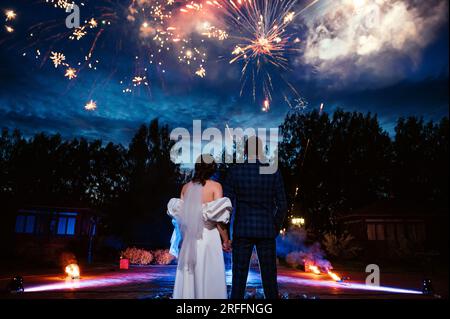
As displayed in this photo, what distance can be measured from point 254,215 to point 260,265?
605 mm

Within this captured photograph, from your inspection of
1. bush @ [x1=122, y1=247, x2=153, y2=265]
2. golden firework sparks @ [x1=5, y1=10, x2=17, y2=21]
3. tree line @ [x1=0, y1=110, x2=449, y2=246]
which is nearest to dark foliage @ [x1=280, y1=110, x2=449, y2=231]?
tree line @ [x1=0, y1=110, x2=449, y2=246]

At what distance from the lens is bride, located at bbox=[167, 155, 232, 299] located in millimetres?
4016

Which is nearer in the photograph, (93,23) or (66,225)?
(93,23)

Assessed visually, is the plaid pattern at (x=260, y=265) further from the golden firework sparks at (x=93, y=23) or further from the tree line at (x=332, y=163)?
the tree line at (x=332, y=163)

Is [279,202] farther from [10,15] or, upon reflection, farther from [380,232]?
[380,232]

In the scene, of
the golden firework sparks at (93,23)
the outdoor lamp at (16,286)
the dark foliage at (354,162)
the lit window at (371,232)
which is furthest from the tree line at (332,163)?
the outdoor lamp at (16,286)

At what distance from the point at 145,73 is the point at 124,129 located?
23768mm

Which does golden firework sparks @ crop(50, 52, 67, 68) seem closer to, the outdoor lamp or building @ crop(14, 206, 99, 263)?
the outdoor lamp

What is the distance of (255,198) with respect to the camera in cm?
420

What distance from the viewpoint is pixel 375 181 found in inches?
1196

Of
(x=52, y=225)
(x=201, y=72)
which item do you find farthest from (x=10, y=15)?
(x=52, y=225)
